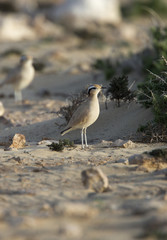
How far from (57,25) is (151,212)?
25559 mm

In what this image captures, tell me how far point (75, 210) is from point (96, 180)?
3.00ft

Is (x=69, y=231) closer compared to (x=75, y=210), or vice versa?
(x=69, y=231)

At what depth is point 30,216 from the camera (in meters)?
4.53

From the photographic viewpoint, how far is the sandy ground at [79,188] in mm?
4156

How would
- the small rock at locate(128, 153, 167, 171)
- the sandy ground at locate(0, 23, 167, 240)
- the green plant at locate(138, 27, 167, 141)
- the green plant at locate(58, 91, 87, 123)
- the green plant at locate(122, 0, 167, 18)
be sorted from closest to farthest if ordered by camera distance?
the sandy ground at locate(0, 23, 167, 240) < the small rock at locate(128, 153, 167, 171) < the green plant at locate(138, 27, 167, 141) < the green plant at locate(58, 91, 87, 123) < the green plant at locate(122, 0, 167, 18)

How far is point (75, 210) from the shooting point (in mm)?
4488

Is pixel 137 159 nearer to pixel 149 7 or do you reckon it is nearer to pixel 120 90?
pixel 120 90

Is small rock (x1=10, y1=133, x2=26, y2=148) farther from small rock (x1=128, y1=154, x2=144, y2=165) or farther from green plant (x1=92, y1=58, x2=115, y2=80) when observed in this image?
green plant (x1=92, y1=58, x2=115, y2=80)

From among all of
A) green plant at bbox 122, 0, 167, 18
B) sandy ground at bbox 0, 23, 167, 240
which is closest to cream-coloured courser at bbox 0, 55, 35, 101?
sandy ground at bbox 0, 23, 167, 240

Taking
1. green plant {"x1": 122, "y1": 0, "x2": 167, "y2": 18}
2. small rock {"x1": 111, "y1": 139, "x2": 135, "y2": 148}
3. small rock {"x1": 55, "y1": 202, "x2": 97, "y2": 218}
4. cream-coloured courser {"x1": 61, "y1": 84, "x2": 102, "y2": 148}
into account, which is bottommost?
small rock {"x1": 55, "y1": 202, "x2": 97, "y2": 218}

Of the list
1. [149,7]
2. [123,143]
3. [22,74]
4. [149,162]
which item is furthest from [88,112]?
[149,7]

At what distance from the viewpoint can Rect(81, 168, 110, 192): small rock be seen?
532cm

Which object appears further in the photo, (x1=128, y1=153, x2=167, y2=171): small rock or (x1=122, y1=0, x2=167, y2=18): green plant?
(x1=122, y1=0, x2=167, y2=18): green plant

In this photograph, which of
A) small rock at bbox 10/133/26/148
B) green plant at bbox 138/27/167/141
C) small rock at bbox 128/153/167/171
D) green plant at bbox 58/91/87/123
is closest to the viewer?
small rock at bbox 128/153/167/171
